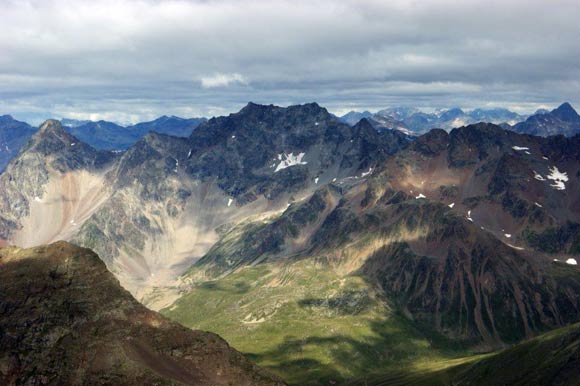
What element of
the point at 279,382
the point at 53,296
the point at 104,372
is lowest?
the point at 279,382

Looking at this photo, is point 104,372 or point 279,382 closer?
point 104,372

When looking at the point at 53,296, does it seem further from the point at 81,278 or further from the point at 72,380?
the point at 72,380

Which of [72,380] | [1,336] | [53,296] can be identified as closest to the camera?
[72,380]

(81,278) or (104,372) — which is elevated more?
(81,278)

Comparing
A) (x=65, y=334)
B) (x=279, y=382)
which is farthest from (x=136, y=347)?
(x=279, y=382)

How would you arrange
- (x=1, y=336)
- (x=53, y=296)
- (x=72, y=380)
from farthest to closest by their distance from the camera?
1. (x=53, y=296)
2. (x=1, y=336)
3. (x=72, y=380)

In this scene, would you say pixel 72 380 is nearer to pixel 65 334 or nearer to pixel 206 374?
pixel 65 334
